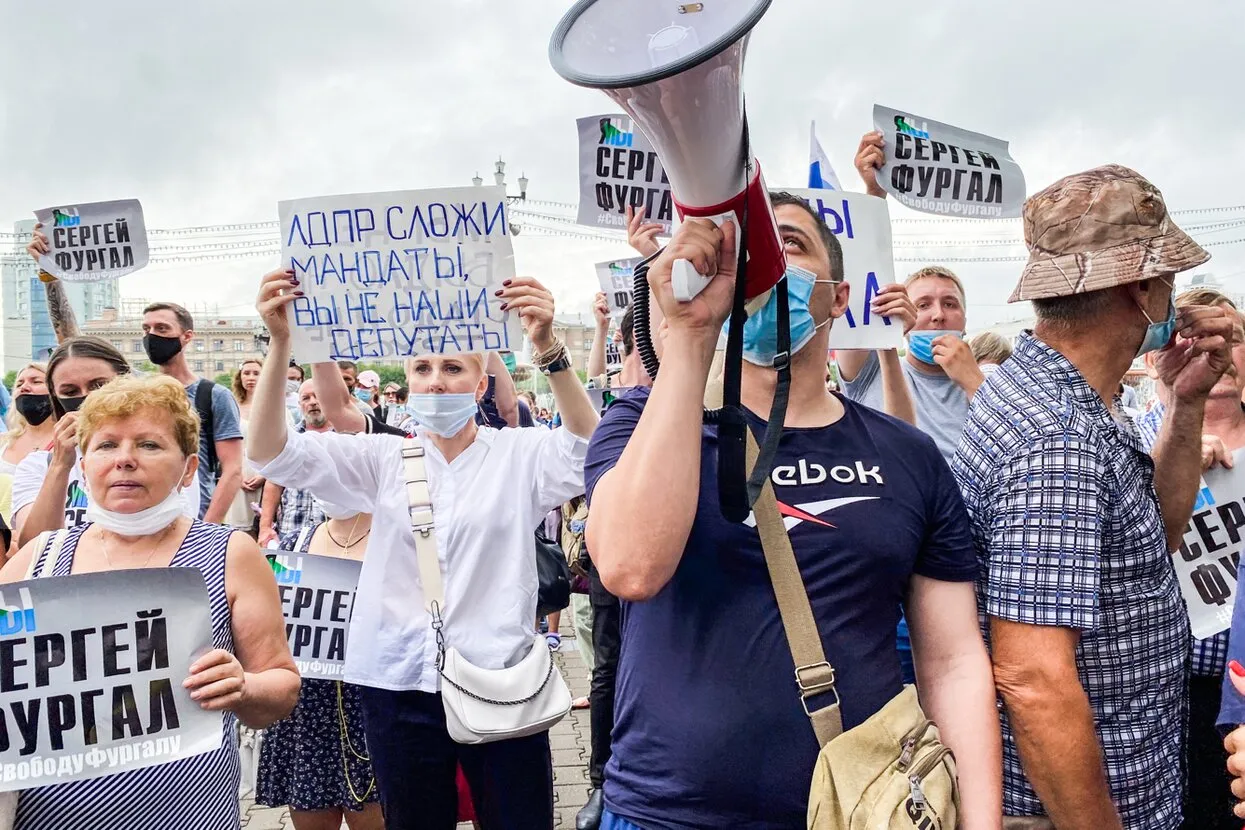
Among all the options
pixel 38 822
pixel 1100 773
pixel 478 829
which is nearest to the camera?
pixel 1100 773

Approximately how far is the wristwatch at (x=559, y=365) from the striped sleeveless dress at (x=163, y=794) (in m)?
1.26

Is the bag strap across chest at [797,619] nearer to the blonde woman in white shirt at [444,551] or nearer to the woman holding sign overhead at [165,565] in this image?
the woman holding sign overhead at [165,565]

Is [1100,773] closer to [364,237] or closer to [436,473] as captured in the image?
[436,473]

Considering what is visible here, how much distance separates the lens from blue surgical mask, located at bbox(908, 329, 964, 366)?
3670mm

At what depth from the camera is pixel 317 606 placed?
3.54m

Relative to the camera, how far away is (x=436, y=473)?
3.18 metres

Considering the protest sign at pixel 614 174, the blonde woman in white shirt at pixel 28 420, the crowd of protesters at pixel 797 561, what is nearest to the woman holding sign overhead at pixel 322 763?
the crowd of protesters at pixel 797 561

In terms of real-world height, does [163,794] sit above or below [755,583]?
below

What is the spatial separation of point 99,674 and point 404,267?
176cm

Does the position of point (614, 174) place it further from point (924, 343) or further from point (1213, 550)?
point (1213, 550)

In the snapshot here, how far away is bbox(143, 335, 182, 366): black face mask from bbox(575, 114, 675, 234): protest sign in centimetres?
228

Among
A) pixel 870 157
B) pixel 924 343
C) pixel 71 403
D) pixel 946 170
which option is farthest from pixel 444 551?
pixel 946 170

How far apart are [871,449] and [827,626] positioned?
35cm

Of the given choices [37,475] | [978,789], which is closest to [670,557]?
[978,789]
